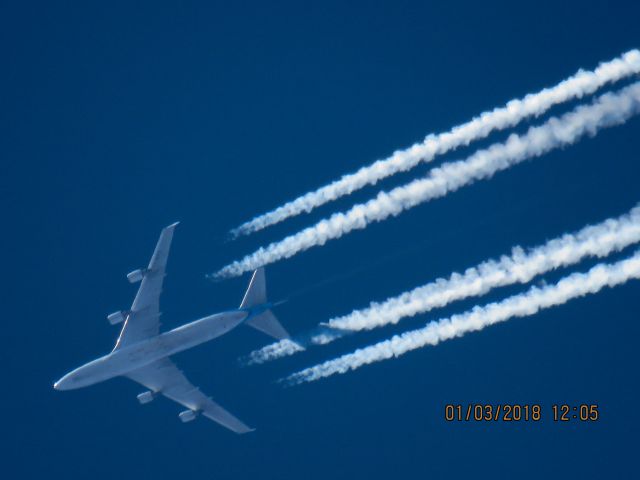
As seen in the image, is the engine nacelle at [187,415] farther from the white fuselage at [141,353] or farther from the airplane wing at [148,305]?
the airplane wing at [148,305]

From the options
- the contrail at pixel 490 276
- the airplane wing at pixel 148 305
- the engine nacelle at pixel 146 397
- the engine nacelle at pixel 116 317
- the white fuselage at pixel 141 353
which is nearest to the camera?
the contrail at pixel 490 276

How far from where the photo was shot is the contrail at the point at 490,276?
127 feet

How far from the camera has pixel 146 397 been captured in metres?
50.5

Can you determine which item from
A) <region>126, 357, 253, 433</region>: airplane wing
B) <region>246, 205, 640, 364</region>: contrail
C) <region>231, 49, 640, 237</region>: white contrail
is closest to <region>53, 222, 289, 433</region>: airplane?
<region>126, 357, 253, 433</region>: airplane wing

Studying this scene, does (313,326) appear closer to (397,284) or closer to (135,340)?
(397,284)

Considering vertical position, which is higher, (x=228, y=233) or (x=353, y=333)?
(x=228, y=233)

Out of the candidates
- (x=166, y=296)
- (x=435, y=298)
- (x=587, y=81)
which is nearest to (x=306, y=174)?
(x=166, y=296)

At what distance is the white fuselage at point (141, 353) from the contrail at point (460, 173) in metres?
3.47

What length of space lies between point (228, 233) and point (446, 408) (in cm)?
1405

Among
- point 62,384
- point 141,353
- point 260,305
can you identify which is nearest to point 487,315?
point 260,305

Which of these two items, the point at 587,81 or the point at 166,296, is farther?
the point at 166,296

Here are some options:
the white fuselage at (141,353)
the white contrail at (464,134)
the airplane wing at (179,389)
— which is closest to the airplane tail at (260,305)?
the white fuselage at (141,353)

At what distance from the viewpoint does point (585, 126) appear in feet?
133

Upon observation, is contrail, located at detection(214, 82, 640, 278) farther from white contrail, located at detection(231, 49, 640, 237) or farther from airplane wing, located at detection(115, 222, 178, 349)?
airplane wing, located at detection(115, 222, 178, 349)
